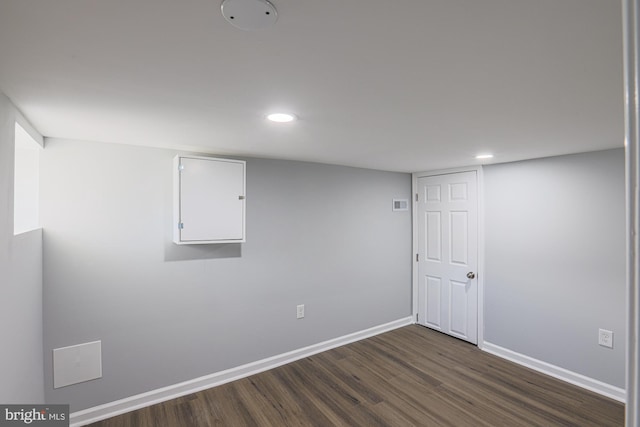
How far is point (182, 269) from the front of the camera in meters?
2.66

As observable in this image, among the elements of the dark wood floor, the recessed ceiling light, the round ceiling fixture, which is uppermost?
the recessed ceiling light

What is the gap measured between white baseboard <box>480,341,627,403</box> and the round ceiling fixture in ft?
12.0

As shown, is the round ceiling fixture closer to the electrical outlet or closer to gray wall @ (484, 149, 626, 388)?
gray wall @ (484, 149, 626, 388)

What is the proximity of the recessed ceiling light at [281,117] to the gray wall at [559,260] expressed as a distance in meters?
2.62

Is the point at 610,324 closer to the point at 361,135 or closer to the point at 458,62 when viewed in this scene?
the point at 361,135

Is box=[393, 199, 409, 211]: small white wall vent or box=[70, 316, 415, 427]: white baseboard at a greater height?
box=[393, 199, 409, 211]: small white wall vent

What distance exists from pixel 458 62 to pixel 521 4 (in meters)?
0.31

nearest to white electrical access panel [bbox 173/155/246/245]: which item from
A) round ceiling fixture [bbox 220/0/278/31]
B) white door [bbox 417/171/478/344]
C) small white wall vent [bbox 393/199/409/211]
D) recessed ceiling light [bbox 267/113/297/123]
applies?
recessed ceiling light [bbox 267/113/297/123]

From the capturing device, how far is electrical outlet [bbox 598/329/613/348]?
260 cm

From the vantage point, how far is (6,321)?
55.6 inches

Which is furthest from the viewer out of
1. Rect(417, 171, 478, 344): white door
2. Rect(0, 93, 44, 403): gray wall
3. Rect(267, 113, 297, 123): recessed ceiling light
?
Rect(417, 171, 478, 344): white door

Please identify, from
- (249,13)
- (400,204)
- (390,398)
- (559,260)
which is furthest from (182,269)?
(559,260)

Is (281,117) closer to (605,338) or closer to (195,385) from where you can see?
(195,385)

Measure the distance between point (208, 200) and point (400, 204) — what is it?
257 centimetres
